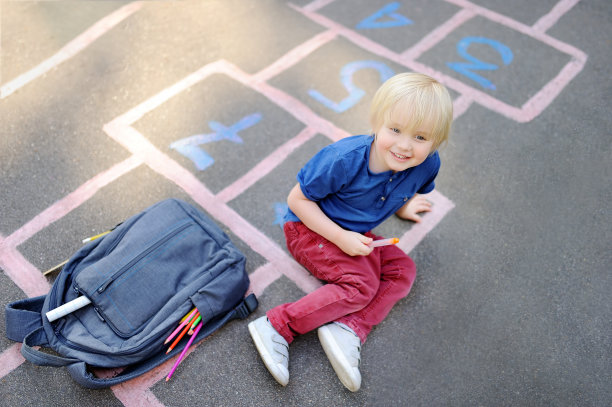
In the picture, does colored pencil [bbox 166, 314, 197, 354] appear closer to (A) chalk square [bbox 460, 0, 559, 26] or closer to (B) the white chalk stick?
(B) the white chalk stick

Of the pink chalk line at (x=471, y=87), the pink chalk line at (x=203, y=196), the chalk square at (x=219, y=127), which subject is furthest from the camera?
the pink chalk line at (x=471, y=87)

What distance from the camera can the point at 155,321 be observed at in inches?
71.6

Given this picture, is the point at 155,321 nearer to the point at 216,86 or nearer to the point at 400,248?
the point at 400,248

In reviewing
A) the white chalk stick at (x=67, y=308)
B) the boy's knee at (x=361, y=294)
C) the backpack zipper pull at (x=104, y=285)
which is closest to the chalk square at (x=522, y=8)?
the boy's knee at (x=361, y=294)

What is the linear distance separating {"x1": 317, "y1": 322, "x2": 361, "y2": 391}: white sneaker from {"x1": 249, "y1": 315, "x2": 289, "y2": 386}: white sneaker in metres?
0.16

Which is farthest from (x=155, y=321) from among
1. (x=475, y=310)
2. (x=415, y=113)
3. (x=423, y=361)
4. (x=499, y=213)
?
(x=499, y=213)

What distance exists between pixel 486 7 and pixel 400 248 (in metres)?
2.10

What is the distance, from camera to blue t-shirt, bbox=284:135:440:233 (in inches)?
69.9

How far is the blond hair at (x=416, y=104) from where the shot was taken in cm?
160

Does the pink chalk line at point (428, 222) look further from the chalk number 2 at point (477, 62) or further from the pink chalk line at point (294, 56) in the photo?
the pink chalk line at point (294, 56)

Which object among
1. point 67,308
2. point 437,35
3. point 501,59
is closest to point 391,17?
point 437,35

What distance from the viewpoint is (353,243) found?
1888mm

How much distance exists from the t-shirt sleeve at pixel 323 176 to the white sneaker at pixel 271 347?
1.80 feet

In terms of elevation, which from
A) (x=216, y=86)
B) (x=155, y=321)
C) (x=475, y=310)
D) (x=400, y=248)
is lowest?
(x=475, y=310)
